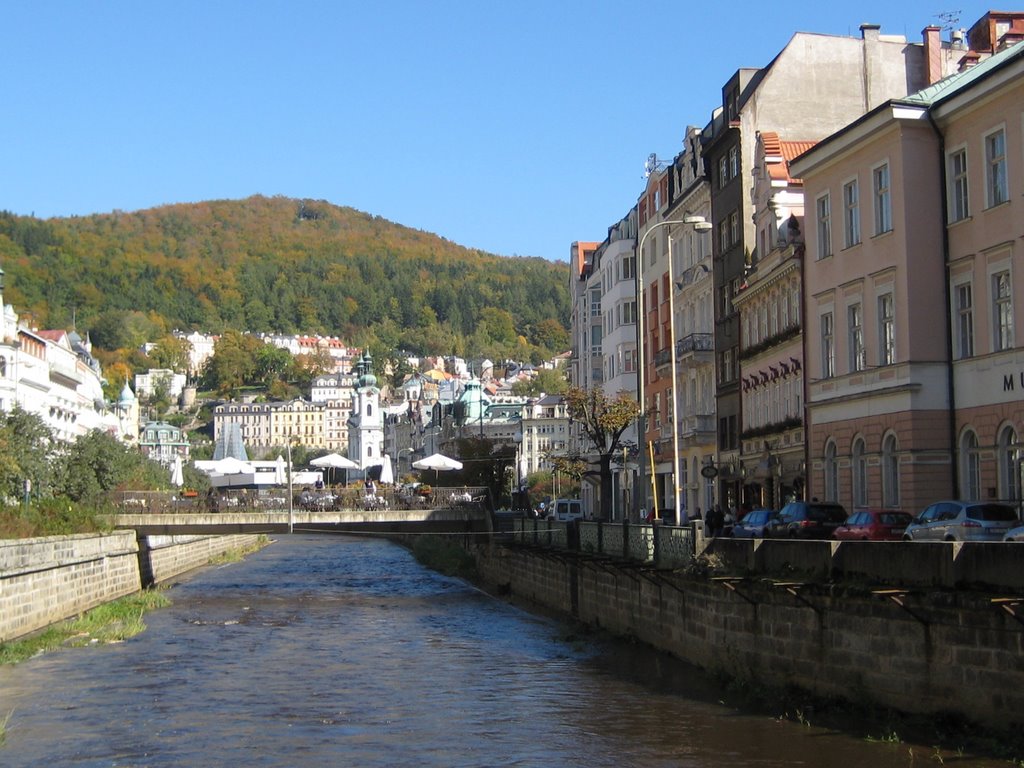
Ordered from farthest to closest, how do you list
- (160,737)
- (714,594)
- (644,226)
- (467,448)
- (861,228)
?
(467,448) → (644,226) → (861,228) → (714,594) → (160,737)

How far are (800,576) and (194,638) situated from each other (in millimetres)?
22609

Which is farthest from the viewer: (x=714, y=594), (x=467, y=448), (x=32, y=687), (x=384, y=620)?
(x=467, y=448)

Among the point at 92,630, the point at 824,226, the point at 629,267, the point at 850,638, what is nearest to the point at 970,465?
the point at 824,226

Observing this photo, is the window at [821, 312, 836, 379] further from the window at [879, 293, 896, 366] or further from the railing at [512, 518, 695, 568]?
the railing at [512, 518, 695, 568]

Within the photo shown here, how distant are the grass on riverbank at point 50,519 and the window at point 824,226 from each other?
2483 centimetres

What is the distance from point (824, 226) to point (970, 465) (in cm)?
1002

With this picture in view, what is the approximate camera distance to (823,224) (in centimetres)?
4591

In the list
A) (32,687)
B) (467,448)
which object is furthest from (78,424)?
(32,687)

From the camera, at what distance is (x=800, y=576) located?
26312 millimetres

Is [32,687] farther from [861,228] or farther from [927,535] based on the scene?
[861,228]

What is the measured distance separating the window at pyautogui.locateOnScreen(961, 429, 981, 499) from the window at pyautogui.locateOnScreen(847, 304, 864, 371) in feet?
16.4

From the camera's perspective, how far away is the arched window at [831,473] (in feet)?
151

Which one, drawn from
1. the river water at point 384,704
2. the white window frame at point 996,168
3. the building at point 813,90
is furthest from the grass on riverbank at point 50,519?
the white window frame at point 996,168

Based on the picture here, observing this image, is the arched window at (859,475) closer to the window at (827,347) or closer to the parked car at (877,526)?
the window at (827,347)
